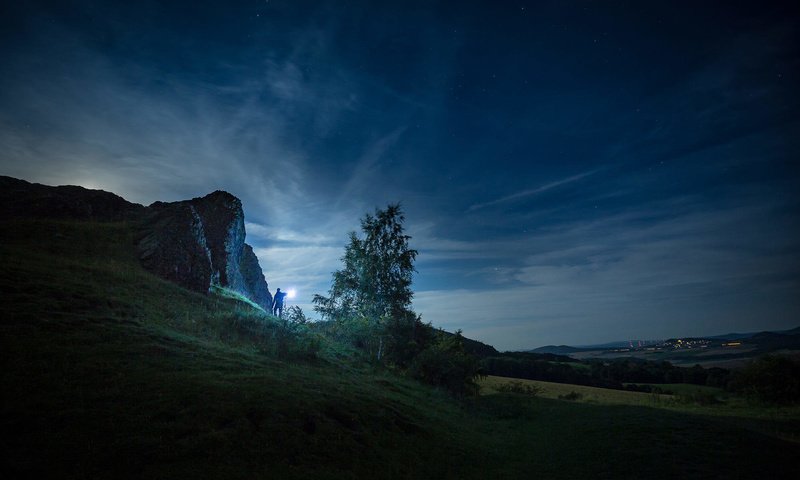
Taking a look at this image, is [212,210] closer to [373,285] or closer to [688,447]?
[373,285]

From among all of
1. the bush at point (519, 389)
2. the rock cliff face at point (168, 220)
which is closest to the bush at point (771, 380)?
the bush at point (519, 389)

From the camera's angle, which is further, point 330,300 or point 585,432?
point 330,300

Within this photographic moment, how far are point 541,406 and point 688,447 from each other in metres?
16.9

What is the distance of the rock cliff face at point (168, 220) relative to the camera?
30.1m

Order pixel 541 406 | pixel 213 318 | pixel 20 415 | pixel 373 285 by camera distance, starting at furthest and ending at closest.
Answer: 1. pixel 373 285
2. pixel 541 406
3. pixel 213 318
4. pixel 20 415

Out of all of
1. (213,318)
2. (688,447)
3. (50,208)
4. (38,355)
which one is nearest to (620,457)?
(688,447)

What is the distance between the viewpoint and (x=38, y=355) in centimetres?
1056

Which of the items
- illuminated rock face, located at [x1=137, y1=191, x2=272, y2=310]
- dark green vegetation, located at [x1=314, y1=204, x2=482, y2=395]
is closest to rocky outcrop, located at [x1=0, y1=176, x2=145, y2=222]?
illuminated rock face, located at [x1=137, y1=191, x2=272, y2=310]

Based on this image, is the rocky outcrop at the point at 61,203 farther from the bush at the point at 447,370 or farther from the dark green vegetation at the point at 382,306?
the bush at the point at 447,370

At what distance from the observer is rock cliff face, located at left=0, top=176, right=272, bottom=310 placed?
30.1 metres

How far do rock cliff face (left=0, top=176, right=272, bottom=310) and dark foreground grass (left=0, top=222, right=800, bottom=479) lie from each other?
24.8ft

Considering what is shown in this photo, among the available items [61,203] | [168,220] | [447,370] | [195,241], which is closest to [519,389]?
[447,370]

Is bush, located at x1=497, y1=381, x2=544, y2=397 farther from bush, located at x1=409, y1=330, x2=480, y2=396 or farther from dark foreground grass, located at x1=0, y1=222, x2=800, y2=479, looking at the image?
dark foreground grass, located at x1=0, y1=222, x2=800, y2=479

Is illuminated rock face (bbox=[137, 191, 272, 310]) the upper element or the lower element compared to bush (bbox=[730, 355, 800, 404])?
upper
